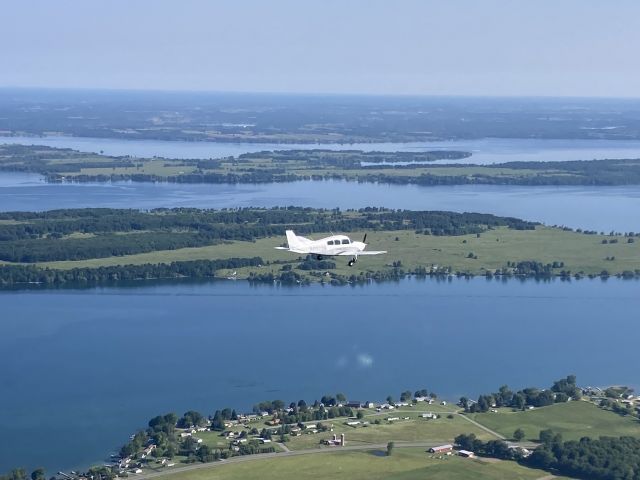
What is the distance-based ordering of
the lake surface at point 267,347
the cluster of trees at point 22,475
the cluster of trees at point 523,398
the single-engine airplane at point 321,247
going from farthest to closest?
the lake surface at point 267,347
the cluster of trees at point 523,398
the single-engine airplane at point 321,247
the cluster of trees at point 22,475

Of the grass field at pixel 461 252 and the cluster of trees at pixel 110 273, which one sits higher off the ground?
the grass field at pixel 461 252

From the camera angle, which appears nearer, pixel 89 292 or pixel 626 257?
pixel 89 292

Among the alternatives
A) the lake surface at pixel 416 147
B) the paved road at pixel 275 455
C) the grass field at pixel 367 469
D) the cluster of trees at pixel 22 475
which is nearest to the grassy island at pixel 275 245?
the paved road at pixel 275 455

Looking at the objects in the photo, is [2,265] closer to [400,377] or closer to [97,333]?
[97,333]

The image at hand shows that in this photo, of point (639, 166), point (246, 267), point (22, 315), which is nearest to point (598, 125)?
point (639, 166)

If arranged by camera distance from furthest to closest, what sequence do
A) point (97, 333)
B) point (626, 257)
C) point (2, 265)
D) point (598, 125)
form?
point (598, 125) < point (626, 257) < point (2, 265) < point (97, 333)

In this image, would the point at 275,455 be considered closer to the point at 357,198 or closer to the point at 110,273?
the point at 110,273

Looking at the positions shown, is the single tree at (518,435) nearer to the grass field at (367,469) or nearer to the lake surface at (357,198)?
the grass field at (367,469)
